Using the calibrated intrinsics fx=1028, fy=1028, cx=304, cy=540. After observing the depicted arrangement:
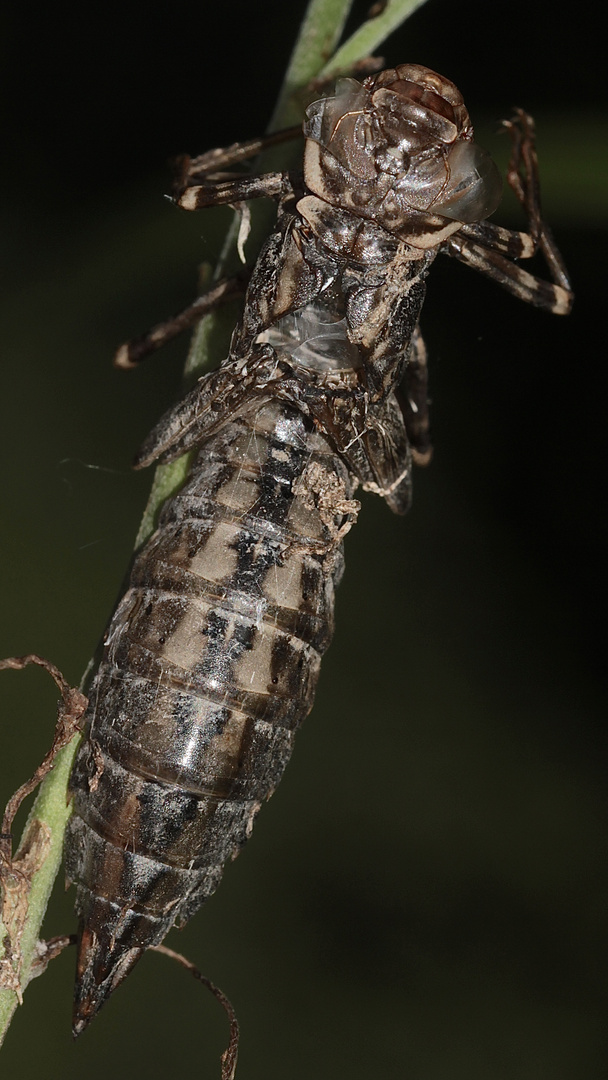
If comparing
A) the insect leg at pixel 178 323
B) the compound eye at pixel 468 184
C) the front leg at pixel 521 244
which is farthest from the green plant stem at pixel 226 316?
the front leg at pixel 521 244

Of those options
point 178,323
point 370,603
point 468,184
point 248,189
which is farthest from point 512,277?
point 370,603

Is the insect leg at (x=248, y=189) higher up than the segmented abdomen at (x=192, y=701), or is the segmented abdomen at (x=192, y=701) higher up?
the insect leg at (x=248, y=189)

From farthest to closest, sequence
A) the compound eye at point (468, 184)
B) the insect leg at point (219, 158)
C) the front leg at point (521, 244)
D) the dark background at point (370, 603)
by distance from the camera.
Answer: the dark background at point (370, 603) → the front leg at point (521, 244) → the insect leg at point (219, 158) → the compound eye at point (468, 184)

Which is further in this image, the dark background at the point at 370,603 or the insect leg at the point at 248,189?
the dark background at the point at 370,603

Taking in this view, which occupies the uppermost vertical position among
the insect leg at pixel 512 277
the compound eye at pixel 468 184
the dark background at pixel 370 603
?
the compound eye at pixel 468 184

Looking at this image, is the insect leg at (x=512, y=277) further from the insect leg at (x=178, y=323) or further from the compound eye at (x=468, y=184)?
the insect leg at (x=178, y=323)
